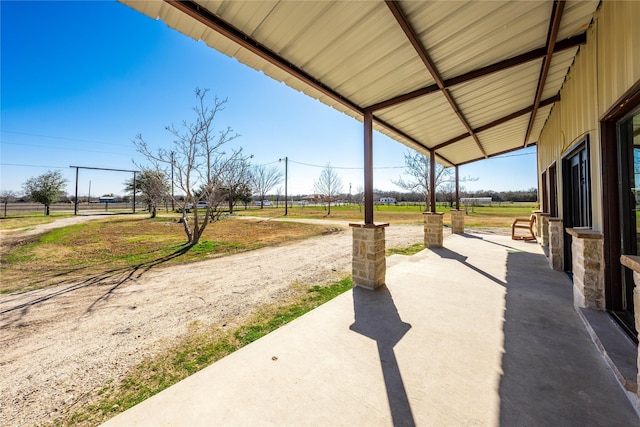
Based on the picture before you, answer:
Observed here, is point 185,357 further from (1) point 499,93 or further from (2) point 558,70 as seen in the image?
(2) point 558,70

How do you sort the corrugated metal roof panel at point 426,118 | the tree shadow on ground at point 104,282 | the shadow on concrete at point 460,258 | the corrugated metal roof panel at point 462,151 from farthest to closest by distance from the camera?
the corrugated metal roof panel at point 462,151, the shadow on concrete at point 460,258, the corrugated metal roof panel at point 426,118, the tree shadow on ground at point 104,282

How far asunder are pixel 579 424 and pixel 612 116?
9.90 feet

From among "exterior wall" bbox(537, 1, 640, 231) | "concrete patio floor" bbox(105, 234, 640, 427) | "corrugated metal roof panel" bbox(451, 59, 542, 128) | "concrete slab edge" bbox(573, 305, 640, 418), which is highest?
"corrugated metal roof panel" bbox(451, 59, 542, 128)

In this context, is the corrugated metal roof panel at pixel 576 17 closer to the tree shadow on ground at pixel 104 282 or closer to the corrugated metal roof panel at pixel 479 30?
the corrugated metal roof panel at pixel 479 30

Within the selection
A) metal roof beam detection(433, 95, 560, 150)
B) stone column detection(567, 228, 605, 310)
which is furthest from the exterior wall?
metal roof beam detection(433, 95, 560, 150)

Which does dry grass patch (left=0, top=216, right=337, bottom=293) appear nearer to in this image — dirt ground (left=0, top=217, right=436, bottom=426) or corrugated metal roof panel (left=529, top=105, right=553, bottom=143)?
dirt ground (left=0, top=217, right=436, bottom=426)

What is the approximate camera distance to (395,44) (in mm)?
2848

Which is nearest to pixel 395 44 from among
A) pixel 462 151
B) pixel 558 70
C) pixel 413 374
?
pixel 558 70

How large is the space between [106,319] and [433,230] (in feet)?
26.3

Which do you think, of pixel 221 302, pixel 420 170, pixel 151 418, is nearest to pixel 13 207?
pixel 221 302

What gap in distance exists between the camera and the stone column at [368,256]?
13.7 ft

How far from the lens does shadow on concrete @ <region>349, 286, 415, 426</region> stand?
1.81 m

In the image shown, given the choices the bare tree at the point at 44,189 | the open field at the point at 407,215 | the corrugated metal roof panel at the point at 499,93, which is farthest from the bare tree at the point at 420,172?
the bare tree at the point at 44,189

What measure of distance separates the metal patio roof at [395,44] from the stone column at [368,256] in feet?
7.19
